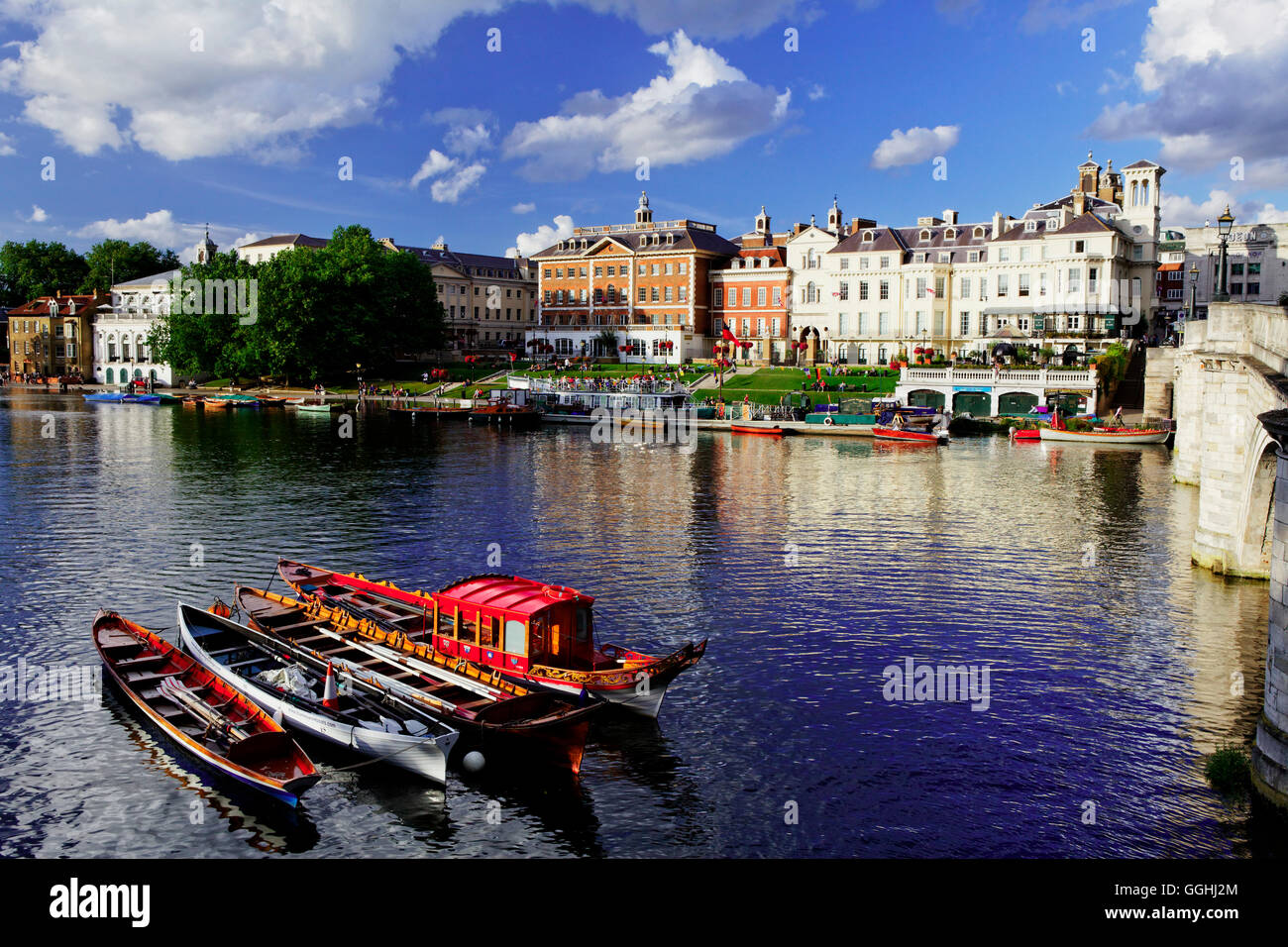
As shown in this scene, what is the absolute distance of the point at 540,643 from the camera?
24156 millimetres

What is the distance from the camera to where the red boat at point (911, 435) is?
261 feet

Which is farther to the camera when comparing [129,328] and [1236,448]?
[129,328]

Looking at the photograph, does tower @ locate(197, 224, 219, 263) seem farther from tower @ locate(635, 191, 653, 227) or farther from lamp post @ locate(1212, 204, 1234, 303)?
lamp post @ locate(1212, 204, 1234, 303)

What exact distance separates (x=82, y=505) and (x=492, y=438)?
125ft

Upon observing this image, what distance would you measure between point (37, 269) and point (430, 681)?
19172 cm

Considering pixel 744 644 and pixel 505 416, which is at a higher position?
pixel 505 416

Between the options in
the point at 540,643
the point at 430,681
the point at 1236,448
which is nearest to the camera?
the point at 540,643

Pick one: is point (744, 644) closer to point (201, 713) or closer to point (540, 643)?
point (540, 643)

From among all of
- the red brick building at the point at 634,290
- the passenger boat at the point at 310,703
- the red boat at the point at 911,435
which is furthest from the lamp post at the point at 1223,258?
the red brick building at the point at 634,290

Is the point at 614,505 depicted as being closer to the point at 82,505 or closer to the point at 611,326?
the point at 82,505

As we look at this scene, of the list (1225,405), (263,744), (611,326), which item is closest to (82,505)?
(263,744)

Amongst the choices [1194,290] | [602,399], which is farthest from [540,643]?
[602,399]

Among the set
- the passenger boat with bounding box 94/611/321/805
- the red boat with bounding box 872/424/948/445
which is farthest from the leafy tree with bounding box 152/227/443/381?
the passenger boat with bounding box 94/611/321/805

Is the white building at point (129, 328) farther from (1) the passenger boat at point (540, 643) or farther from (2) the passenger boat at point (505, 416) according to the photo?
(1) the passenger boat at point (540, 643)
